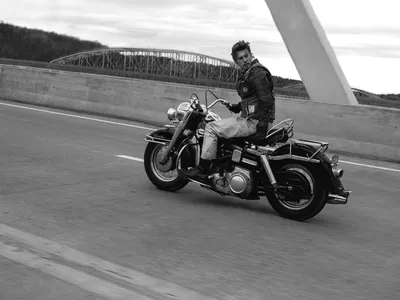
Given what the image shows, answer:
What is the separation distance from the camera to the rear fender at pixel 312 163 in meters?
6.48

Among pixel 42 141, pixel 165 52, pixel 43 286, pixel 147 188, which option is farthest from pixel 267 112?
pixel 165 52

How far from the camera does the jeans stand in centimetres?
690

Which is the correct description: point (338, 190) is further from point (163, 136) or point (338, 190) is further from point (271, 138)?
point (163, 136)

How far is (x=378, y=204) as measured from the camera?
7.95m

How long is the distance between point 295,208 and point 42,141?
5.60 metres

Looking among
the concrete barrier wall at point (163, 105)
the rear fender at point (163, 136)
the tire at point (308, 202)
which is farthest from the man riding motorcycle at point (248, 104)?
the concrete barrier wall at point (163, 105)

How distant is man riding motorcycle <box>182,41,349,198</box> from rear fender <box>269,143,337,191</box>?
299 millimetres

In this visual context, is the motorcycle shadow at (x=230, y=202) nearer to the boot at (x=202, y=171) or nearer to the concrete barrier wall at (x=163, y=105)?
the boot at (x=202, y=171)

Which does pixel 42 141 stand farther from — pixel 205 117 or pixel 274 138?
pixel 274 138

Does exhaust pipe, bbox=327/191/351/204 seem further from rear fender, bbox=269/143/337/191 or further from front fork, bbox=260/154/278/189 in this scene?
front fork, bbox=260/154/278/189

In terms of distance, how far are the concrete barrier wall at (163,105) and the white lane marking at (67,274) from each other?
27.4 ft

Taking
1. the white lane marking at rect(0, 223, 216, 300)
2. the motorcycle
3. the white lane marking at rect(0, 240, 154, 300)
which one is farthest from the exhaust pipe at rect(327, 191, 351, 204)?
the white lane marking at rect(0, 240, 154, 300)

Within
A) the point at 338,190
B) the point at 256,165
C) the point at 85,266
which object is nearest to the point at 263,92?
the point at 256,165

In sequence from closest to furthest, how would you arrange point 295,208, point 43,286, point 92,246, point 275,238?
1. point 43,286
2. point 92,246
3. point 275,238
4. point 295,208
